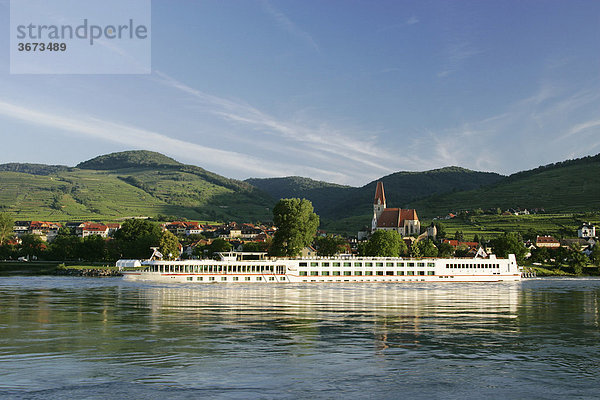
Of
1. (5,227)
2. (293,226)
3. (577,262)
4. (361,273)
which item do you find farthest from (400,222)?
(5,227)

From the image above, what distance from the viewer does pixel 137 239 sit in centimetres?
12262

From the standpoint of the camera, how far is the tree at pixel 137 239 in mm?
118875

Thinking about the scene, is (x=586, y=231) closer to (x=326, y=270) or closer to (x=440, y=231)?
(x=440, y=231)

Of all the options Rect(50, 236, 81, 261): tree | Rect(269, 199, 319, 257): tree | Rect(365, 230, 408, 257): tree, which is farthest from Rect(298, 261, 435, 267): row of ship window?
Rect(50, 236, 81, 261): tree

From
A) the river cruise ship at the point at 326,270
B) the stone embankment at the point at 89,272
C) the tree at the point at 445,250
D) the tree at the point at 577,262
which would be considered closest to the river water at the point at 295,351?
the river cruise ship at the point at 326,270

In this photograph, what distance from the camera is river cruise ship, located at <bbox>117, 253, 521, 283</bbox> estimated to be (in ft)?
260

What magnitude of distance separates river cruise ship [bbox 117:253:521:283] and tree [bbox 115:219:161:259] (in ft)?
112

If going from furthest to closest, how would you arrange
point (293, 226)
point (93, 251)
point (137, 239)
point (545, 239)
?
point (545, 239)
point (93, 251)
point (137, 239)
point (293, 226)

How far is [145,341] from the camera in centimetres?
2764

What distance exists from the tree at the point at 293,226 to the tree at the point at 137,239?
3251 centimetres

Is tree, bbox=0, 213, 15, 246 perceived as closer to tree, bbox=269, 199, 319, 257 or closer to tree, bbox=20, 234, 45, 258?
tree, bbox=20, 234, 45, 258

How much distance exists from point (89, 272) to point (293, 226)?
3767 cm

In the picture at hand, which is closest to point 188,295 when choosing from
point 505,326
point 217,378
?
point 505,326

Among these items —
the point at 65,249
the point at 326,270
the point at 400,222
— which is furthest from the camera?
the point at 400,222
